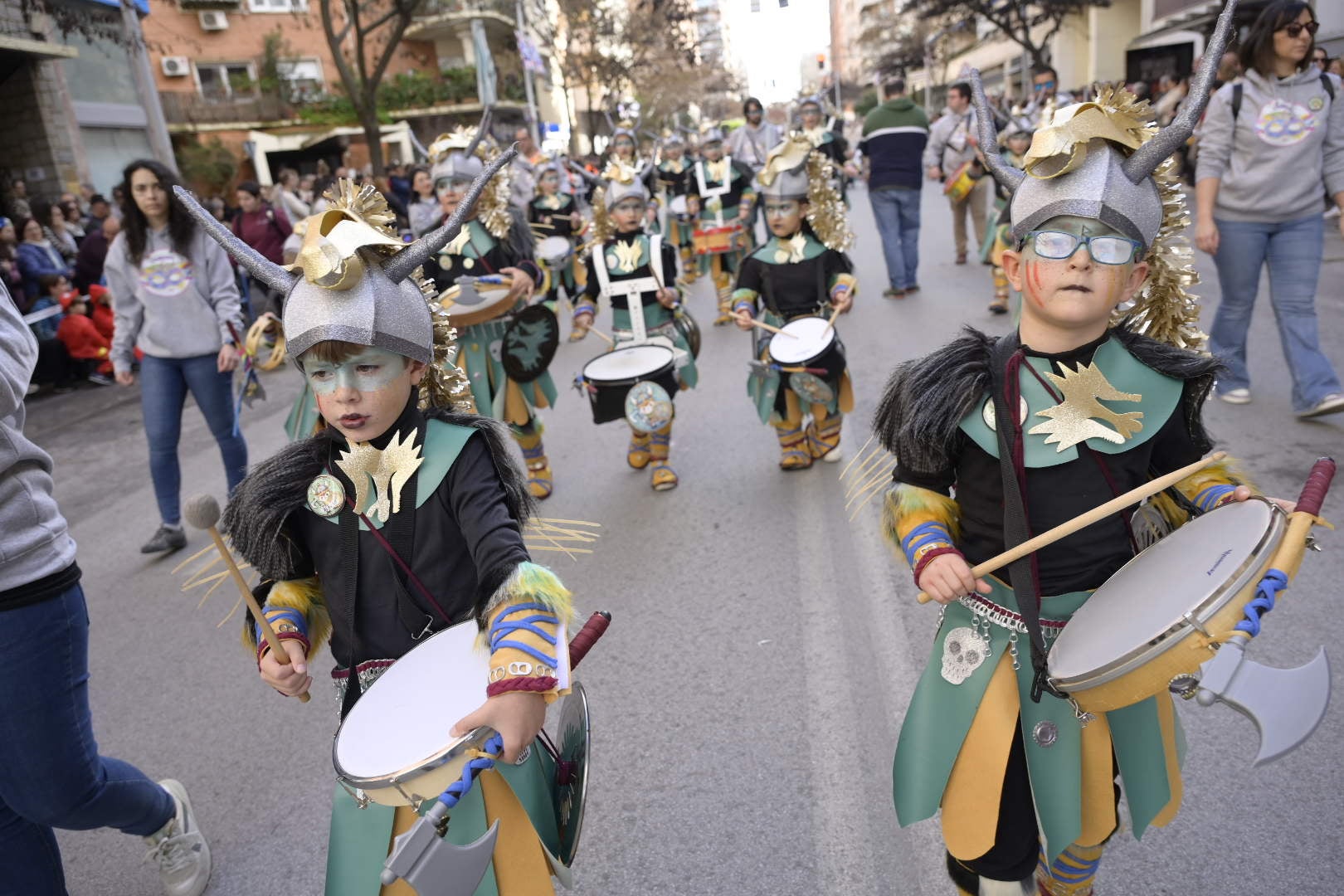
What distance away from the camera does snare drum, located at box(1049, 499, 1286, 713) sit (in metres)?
1.56

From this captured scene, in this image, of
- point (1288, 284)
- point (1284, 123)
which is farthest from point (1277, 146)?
point (1288, 284)

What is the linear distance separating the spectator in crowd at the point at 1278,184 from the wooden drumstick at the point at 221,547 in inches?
181

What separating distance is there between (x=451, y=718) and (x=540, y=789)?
40cm

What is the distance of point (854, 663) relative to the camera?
12.0 ft

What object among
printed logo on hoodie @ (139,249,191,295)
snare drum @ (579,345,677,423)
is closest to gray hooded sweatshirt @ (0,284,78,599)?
printed logo on hoodie @ (139,249,191,295)

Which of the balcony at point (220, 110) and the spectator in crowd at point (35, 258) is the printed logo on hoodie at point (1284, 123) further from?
the balcony at point (220, 110)

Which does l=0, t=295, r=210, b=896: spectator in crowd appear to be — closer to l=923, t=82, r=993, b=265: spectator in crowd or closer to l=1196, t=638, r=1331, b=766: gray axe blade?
l=1196, t=638, r=1331, b=766: gray axe blade

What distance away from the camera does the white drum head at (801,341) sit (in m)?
5.16

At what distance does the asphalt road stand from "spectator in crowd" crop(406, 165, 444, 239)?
180cm

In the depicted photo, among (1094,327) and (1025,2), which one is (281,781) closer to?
(1094,327)

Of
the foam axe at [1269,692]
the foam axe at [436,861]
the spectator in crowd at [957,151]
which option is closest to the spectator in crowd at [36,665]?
the foam axe at [436,861]

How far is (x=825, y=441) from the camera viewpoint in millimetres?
5883

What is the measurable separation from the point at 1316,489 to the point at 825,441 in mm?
4242

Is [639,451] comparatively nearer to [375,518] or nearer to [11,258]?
[375,518]
